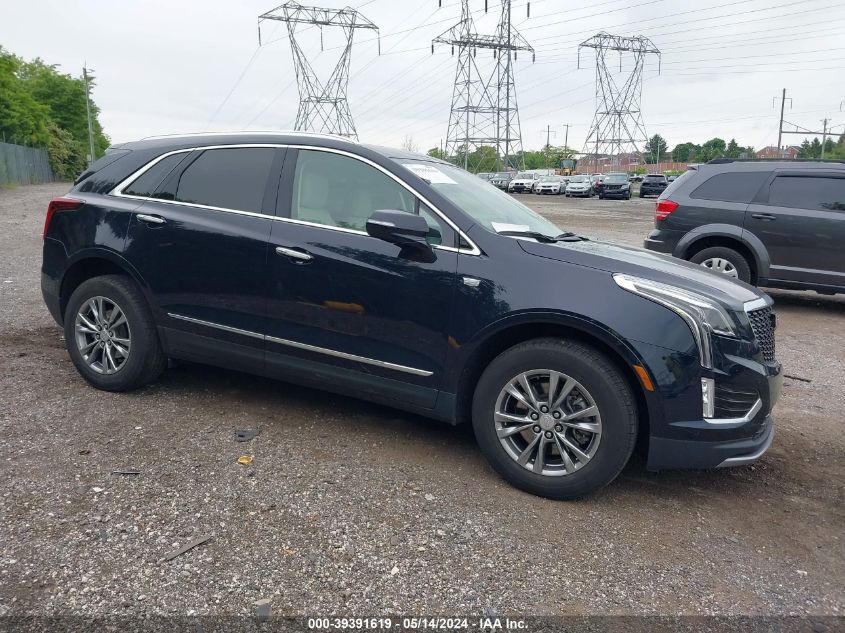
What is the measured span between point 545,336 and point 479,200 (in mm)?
1120

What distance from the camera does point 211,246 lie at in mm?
4238

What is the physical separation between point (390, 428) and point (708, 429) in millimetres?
1912

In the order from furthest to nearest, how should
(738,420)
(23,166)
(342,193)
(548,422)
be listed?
(23,166) → (342,193) → (548,422) → (738,420)

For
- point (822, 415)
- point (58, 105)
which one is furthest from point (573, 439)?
point (58, 105)

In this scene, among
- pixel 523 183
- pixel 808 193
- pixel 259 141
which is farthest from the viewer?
pixel 523 183

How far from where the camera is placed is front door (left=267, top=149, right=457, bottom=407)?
12.1 ft

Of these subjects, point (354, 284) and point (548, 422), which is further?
point (354, 284)

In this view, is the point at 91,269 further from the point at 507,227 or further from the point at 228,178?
the point at 507,227

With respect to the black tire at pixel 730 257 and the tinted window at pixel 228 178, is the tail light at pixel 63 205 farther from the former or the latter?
the black tire at pixel 730 257

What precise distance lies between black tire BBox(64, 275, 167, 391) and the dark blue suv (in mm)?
14

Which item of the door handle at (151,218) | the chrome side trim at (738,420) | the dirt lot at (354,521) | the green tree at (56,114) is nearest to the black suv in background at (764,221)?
the dirt lot at (354,521)

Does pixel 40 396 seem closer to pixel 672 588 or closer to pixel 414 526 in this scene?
pixel 414 526

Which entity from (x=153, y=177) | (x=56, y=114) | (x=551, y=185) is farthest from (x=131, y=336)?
(x=56, y=114)

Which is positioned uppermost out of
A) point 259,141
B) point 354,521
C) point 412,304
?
point 259,141
